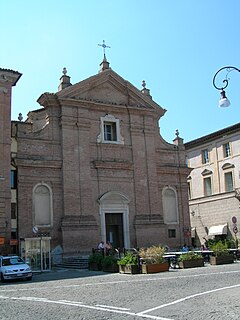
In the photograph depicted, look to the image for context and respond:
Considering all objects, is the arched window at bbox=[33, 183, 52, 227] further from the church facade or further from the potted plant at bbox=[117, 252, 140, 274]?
the potted plant at bbox=[117, 252, 140, 274]

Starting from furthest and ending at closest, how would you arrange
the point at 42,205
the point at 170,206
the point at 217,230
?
the point at 217,230 < the point at 170,206 < the point at 42,205

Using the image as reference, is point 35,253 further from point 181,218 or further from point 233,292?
point 233,292

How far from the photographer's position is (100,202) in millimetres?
32531

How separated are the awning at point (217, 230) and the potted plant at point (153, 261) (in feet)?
72.3

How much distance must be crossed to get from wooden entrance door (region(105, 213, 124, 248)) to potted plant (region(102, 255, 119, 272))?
8876 millimetres

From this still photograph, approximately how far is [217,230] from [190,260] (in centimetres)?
2099

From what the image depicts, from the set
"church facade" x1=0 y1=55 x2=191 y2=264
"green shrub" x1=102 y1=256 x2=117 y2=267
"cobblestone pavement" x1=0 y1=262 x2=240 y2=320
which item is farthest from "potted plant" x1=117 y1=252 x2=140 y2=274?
"church facade" x1=0 y1=55 x2=191 y2=264

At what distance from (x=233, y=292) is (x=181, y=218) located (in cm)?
2322

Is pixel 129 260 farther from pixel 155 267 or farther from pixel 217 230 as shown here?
pixel 217 230

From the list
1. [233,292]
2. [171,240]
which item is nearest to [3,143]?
[171,240]

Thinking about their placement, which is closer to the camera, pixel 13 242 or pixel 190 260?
pixel 190 260

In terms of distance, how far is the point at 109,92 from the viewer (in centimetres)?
3541

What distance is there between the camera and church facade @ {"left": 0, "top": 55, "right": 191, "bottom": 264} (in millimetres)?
30312

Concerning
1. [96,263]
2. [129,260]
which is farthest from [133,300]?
[96,263]
